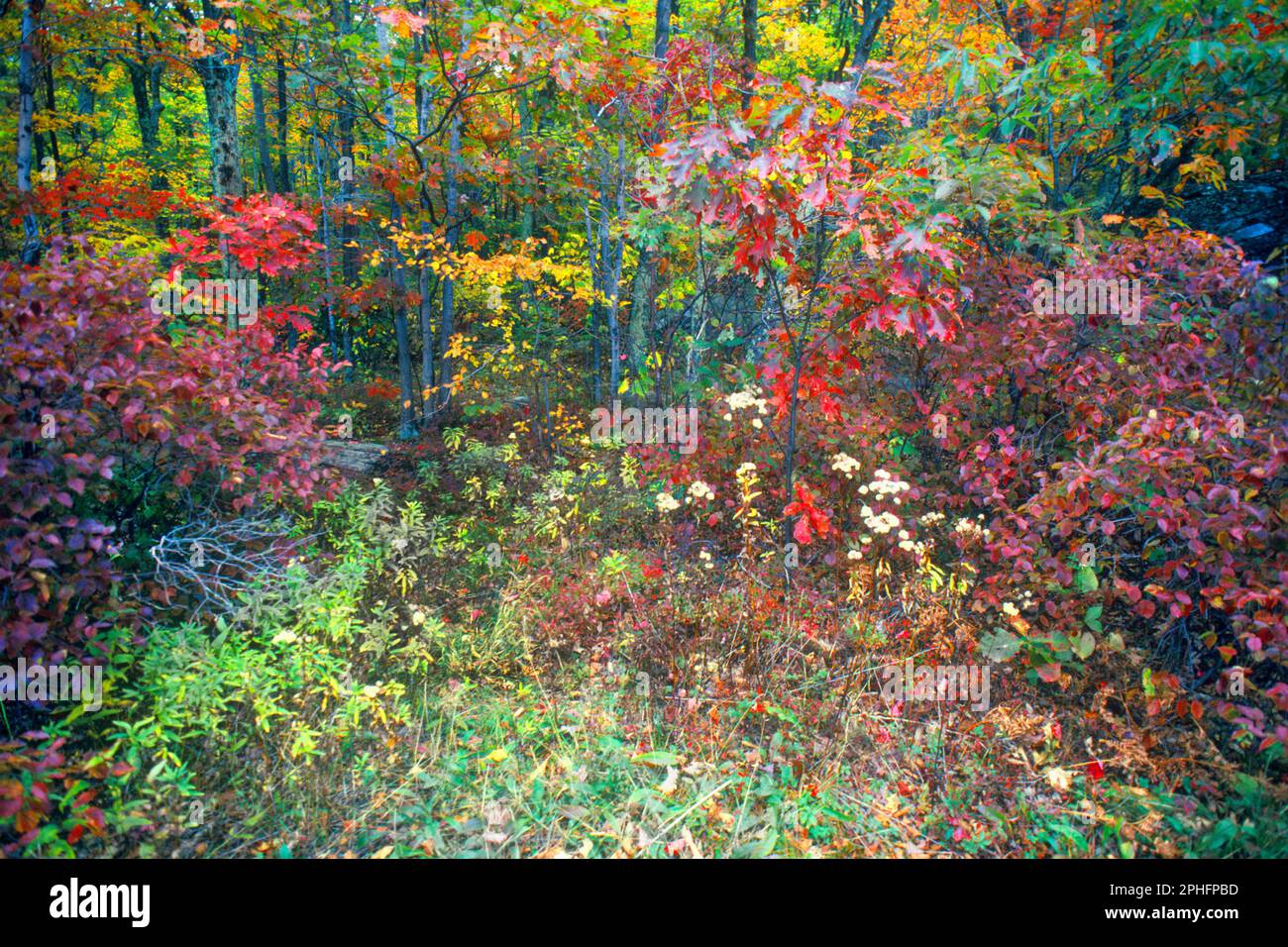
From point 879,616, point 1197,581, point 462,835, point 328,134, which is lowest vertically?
point 462,835

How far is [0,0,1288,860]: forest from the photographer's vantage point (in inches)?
117

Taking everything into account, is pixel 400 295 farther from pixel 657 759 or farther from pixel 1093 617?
pixel 1093 617

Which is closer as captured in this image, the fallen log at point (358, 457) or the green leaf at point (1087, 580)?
the green leaf at point (1087, 580)

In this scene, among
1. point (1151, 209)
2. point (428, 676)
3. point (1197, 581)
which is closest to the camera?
point (1197, 581)

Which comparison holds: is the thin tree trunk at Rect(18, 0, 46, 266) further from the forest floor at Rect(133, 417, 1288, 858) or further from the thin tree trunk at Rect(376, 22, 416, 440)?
the forest floor at Rect(133, 417, 1288, 858)

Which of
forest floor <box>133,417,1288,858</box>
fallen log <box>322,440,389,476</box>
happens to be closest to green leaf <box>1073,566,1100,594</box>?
forest floor <box>133,417,1288,858</box>

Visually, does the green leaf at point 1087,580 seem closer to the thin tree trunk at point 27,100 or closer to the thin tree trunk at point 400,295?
the thin tree trunk at point 400,295

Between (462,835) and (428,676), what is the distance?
3.69 ft

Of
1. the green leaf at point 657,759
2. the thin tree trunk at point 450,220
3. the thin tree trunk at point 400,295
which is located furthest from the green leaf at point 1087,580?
the thin tree trunk at point 400,295

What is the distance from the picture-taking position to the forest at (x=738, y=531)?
9.76 feet

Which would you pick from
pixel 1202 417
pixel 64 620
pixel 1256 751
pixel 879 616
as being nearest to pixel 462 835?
pixel 64 620

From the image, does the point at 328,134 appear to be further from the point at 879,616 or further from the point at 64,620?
the point at 879,616

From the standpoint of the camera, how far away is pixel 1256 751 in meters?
3.20

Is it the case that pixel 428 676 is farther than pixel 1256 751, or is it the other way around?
pixel 428 676
